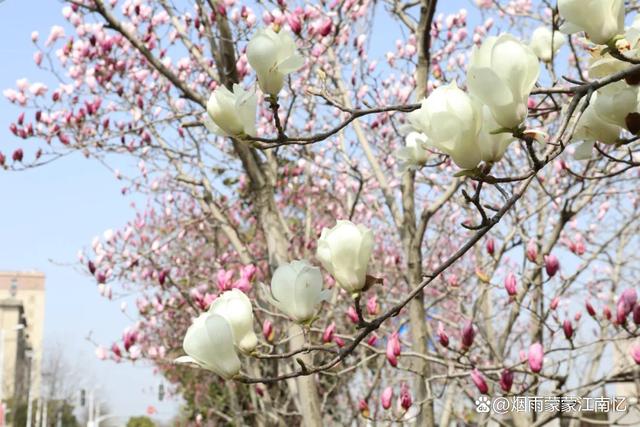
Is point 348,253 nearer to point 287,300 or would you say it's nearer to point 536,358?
point 287,300

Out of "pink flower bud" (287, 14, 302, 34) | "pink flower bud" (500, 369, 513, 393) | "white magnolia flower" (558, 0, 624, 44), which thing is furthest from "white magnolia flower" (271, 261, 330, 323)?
"pink flower bud" (287, 14, 302, 34)

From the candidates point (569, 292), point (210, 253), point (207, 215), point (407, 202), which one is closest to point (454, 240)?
point (569, 292)

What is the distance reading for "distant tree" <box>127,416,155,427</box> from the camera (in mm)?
32719

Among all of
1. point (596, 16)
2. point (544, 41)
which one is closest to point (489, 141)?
point (596, 16)

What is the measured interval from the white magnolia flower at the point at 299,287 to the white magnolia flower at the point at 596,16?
1.64ft

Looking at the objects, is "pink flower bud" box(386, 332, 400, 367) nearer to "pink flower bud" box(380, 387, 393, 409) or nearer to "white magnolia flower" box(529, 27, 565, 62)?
"pink flower bud" box(380, 387, 393, 409)

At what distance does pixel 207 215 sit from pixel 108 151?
75 cm

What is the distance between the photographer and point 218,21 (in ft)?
11.7

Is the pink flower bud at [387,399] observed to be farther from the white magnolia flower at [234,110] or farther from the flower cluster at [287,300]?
the white magnolia flower at [234,110]

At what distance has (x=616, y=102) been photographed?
1.09 meters

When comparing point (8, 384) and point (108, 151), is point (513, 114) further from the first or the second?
point (8, 384)

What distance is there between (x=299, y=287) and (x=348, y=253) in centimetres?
10

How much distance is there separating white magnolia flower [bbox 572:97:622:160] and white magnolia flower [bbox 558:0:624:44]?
14 centimetres

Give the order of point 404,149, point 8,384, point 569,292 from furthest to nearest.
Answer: point 8,384 → point 569,292 → point 404,149
